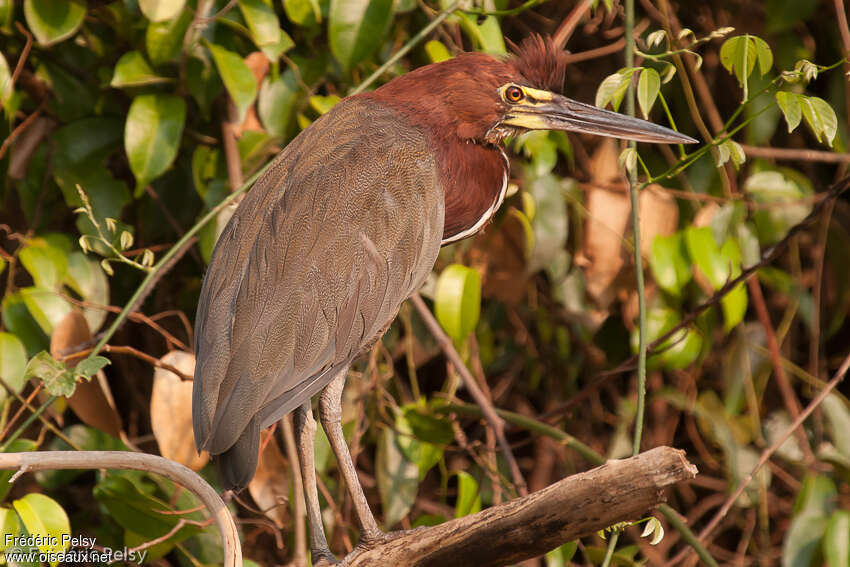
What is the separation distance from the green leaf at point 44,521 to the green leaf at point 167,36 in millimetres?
1004

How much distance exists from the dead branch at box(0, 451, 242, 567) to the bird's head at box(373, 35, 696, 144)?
0.81 m

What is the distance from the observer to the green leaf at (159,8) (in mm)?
2105

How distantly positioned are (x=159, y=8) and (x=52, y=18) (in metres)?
0.35

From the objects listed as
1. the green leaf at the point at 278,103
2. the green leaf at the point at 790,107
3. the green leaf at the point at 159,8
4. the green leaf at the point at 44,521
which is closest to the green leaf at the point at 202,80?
the green leaf at the point at 278,103


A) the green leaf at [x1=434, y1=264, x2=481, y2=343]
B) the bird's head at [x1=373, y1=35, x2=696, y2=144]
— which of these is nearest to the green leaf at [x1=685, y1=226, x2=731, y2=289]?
the green leaf at [x1=434, y1=264, x2=481, y2=343]

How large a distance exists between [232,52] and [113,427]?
2.96 feet

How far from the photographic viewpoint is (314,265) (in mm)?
1759

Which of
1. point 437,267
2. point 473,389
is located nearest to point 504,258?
point 437,267

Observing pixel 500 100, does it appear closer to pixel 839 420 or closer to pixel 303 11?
pixel 303 11

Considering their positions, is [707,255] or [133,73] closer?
[133,73]

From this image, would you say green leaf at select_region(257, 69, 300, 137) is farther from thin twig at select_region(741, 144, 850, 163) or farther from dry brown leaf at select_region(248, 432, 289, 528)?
thin twig at select_region(741, 144, 850, 163)

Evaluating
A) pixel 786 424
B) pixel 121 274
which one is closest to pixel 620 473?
pixel 121 274

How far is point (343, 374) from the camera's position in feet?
6.34

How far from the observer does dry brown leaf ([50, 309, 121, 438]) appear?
219cm
